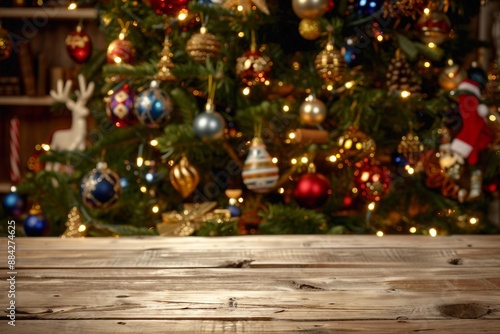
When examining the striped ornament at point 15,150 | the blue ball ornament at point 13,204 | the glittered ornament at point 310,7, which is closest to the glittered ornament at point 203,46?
the glittered ornament at point 310,7

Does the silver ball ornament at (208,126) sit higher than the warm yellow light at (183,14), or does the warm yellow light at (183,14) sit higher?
the warm yellow light at (183,14)

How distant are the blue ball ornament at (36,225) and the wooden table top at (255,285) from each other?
865 millimetres

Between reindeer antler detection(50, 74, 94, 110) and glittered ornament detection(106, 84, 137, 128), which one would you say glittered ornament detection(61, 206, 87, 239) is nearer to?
glittered ornament detection(106, 84, 137, 128)

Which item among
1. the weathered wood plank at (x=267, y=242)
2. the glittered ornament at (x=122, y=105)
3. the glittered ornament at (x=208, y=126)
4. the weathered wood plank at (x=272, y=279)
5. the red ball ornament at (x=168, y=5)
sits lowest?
the weathered wood plank at (x=267, y=242)

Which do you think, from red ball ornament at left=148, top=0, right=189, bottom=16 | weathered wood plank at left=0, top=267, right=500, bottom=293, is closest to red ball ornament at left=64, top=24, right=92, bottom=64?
red ball ornament at left=148, top=0, right=189, bottom=16

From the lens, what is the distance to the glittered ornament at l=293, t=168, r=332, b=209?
1706mm

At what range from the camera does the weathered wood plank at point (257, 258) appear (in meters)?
0.94

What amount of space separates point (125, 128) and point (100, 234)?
1.15 ft

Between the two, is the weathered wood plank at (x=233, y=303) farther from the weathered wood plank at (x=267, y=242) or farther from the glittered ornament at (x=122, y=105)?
the glittered ornament at (x=122, y=105)

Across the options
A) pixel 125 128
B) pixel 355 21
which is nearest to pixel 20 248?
pixel 125 128

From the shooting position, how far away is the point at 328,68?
5.43 feet

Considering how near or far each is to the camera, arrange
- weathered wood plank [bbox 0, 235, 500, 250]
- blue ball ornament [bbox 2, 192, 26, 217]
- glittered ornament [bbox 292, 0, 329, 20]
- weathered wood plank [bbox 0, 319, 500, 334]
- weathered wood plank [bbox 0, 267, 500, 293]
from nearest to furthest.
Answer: weathered wood plank [bbox 0, 319, 500, 334]
weathered wood plank [bbox 0, 267, 500, 293]
weathered wood plank [bbox 0, 235, 500, 250]
glittered ornament [bbox 292, 0, 329, 20]
blue ball ornament [bbox 2, 192, 26, 217]

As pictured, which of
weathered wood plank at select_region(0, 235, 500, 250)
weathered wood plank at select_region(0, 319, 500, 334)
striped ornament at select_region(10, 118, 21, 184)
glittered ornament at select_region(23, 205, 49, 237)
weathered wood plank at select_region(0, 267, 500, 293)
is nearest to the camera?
weathered wood plank at select_region(0, 319, 500, 334)

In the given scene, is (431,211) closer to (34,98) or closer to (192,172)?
(192,172)
